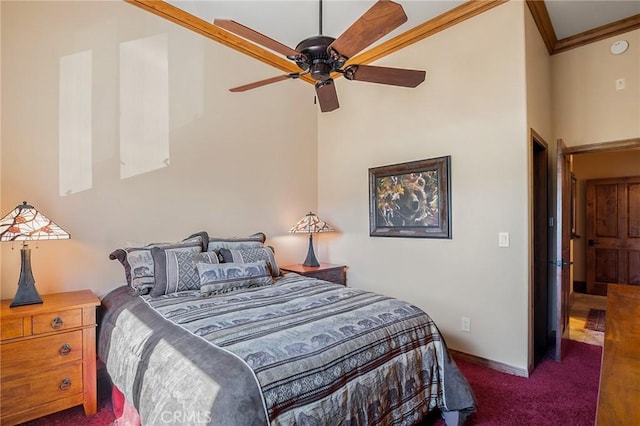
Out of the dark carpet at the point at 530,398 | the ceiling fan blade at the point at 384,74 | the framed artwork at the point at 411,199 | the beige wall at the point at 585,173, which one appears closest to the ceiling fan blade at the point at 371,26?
the ceiling fan blade at the point at 384,74

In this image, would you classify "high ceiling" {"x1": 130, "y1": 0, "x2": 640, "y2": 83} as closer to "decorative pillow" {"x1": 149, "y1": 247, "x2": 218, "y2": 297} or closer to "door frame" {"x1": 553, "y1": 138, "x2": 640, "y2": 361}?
"door frame" {"x1": 553, "y1": 138, "x2": 640, "y2": 361}

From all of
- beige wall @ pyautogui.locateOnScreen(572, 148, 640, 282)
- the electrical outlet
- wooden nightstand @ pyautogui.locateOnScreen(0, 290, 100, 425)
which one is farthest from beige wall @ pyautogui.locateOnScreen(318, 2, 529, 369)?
beige wall @ pyautogui.locateOnScreen(572, 148, 640, 282)

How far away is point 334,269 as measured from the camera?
3.75 metres

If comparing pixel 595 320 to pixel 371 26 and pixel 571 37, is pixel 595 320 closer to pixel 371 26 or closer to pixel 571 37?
pixel 571 37

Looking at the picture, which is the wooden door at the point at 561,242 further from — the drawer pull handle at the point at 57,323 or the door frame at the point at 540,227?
the drawer pull handle at the point at 57,323

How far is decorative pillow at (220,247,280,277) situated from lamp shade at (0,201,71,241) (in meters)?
1.09

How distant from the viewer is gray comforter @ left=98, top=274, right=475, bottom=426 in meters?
1.20

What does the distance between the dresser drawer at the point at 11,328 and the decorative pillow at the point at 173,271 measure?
2.25ft

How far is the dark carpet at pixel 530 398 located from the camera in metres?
2.06

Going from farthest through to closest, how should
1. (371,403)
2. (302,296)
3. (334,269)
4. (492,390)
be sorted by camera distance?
(334,269), (492,390), (302,296), (371,403)

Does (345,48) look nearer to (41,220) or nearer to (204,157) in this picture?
(204,157)

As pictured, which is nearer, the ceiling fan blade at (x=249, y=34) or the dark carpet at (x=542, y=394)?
the ceiling fan blade at (x=249, y=34)

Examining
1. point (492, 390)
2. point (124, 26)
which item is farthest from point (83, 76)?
point (492, 390)

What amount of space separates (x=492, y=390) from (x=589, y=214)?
4.64 m
